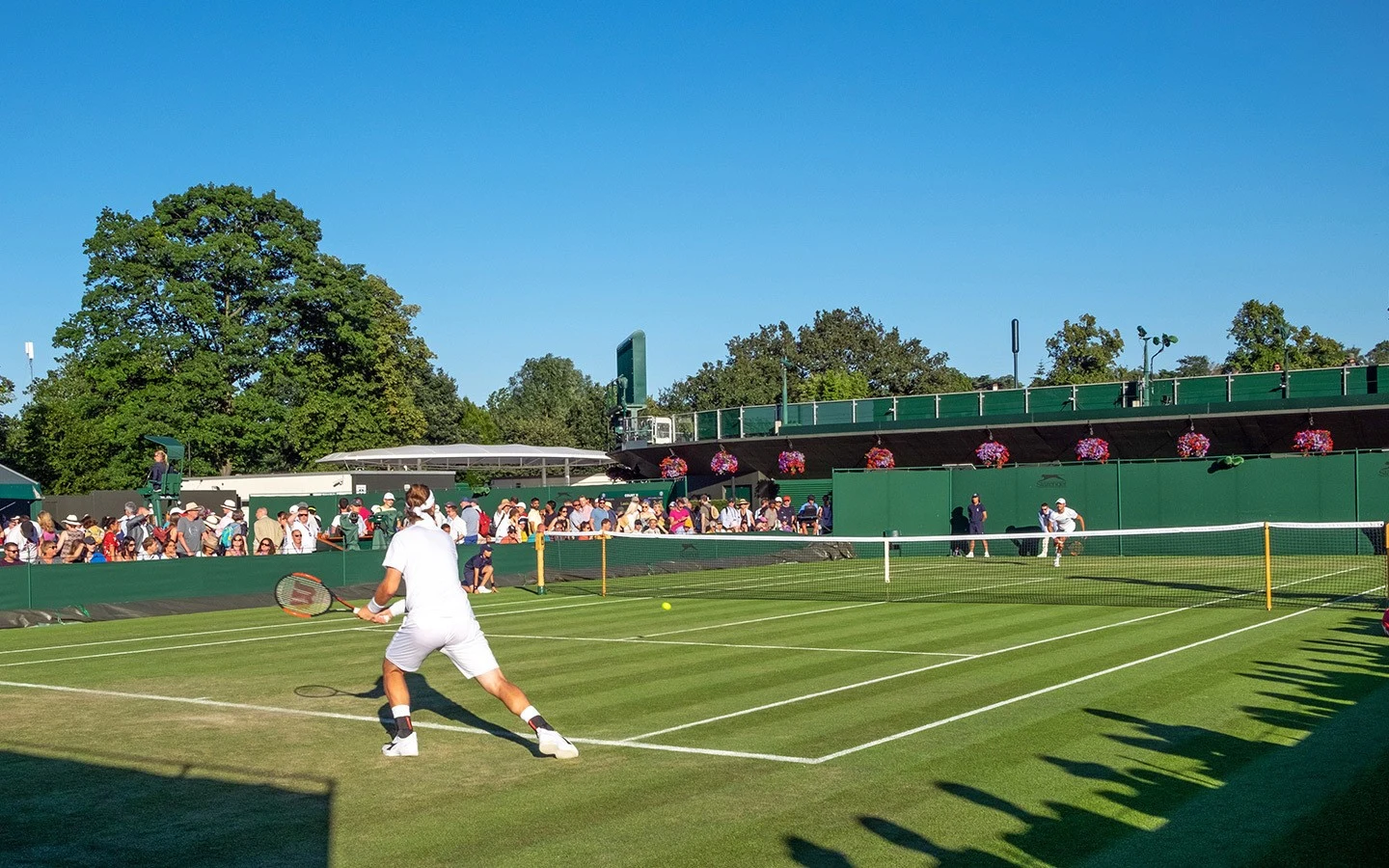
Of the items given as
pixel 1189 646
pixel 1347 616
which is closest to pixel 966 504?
pixel 1347 616

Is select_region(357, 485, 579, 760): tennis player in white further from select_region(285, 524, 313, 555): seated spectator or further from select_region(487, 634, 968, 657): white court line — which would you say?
select_region(285, 524, 313, 555): seated spectator

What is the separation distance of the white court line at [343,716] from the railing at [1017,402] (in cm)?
3733

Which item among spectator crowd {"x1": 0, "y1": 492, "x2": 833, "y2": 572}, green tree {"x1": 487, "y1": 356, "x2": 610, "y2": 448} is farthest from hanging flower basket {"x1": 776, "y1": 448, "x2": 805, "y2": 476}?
green tree {"x1": 487, "y1": 356, "x2": 610, "y2": 448}

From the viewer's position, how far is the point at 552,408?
12600 cm

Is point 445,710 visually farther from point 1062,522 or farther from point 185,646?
point 1062,522

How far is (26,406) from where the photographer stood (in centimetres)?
7038

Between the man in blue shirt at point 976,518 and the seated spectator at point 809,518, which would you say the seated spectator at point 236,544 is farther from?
the man in blue shirt at point 976,518

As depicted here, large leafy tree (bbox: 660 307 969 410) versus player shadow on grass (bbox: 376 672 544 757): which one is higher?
large leafy tree (bbox: 660 307 969 410)

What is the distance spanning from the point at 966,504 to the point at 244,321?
31600 millimetres

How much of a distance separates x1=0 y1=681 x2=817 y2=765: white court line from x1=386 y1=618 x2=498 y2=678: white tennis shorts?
3.81 feet

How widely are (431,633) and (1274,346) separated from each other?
82.7 meters

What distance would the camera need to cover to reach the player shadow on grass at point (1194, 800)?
680 cm

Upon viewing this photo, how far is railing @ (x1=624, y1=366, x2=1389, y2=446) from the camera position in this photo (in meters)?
42.2

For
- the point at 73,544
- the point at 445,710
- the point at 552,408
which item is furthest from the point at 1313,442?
the point at 552,408
